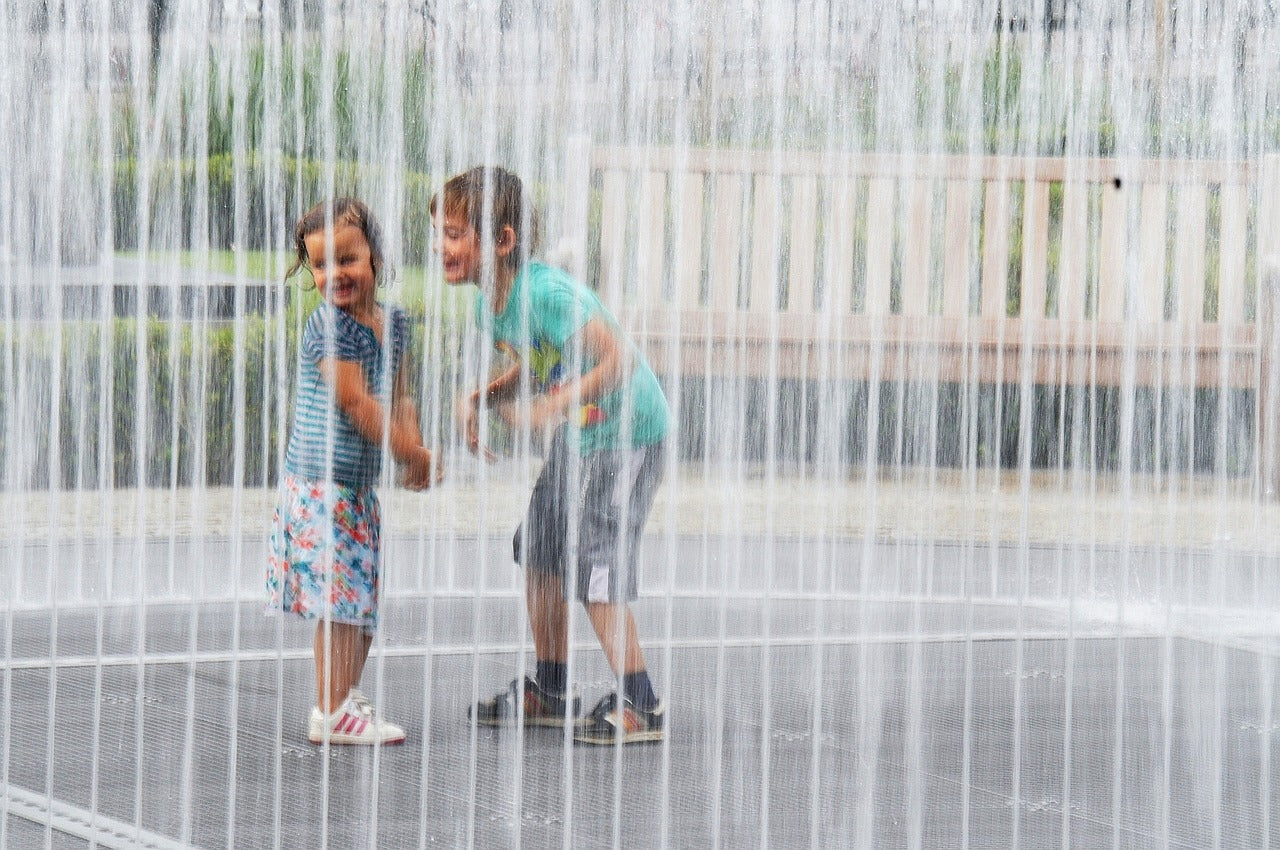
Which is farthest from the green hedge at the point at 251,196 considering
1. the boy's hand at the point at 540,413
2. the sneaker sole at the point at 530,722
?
the sneaker sole at the point at 530,722

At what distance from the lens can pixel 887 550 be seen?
298 inches

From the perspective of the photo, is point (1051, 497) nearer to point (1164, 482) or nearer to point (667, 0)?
point (1164, 482)

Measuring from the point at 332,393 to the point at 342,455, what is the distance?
0.15 metres

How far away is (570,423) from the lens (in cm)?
351

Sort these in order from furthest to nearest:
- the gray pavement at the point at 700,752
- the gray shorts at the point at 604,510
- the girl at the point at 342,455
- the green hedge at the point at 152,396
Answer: the green hedge at the point at 152,396 < the gray shorts at the point at 604,510 < the girl at the point at 342,455 < the gray pavement at the point at 700,752

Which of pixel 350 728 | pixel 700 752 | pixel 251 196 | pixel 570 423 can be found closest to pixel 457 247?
pixel 570 423

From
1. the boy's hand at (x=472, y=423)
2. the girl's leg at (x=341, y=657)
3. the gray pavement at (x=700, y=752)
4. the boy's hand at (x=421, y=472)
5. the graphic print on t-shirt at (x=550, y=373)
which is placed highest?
the graphic print on t-shirt at (x=550, y=373)

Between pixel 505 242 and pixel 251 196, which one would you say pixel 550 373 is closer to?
pixel 505 242

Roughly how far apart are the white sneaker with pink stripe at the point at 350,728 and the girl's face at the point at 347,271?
844 mm

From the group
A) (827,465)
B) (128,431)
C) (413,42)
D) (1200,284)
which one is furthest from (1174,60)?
(128,431)

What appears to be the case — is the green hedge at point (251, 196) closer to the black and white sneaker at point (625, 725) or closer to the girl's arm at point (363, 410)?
the girl's arm at point (363, 410)

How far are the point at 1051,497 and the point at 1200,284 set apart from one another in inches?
124

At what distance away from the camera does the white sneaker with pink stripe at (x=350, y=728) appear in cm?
356

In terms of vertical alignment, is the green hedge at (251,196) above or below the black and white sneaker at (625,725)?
above
